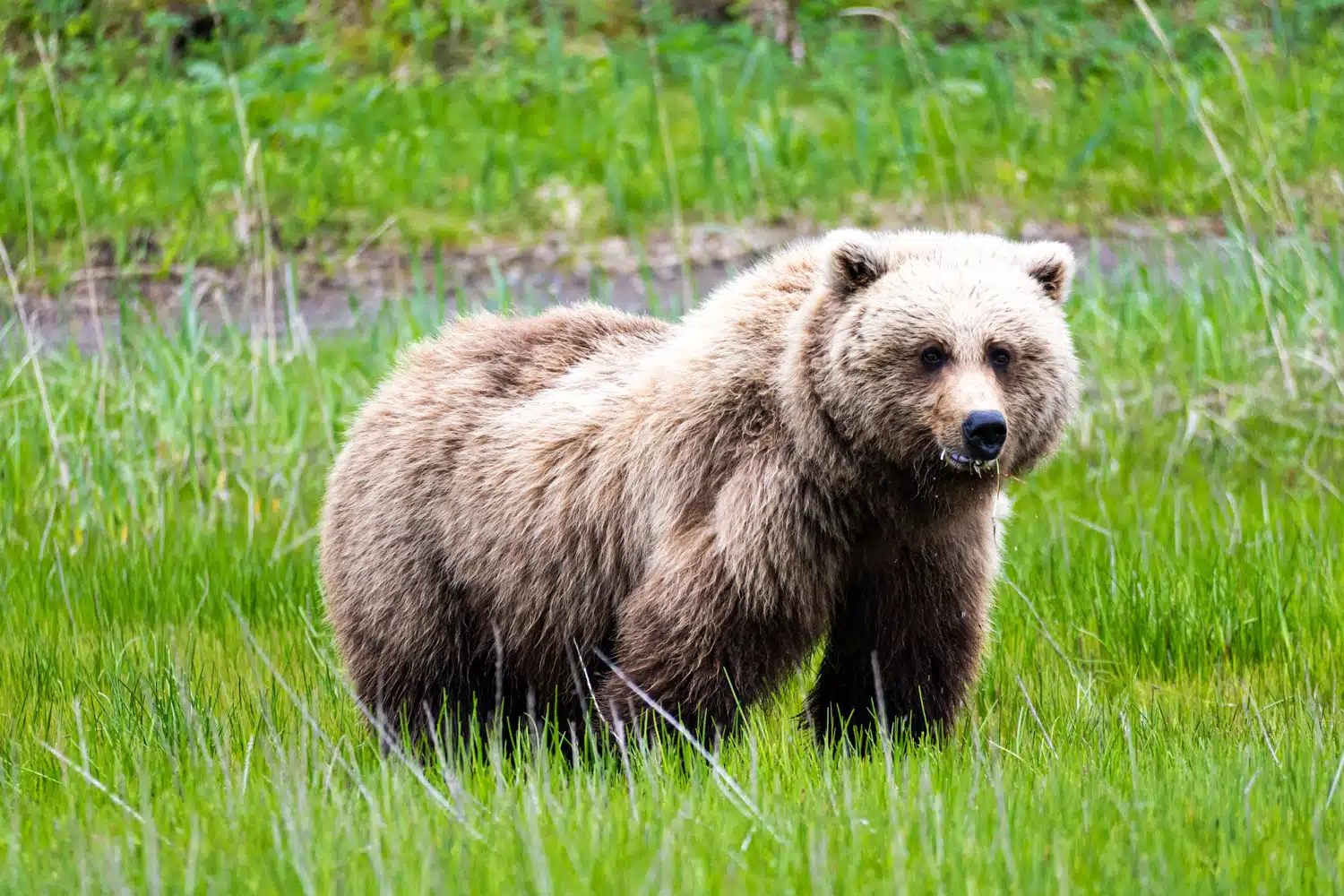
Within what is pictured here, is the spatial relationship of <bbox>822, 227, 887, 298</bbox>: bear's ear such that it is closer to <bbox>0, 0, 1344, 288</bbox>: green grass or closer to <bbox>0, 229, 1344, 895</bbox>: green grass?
<bbox>0, 229, 1344, 895</bbox>: green grass

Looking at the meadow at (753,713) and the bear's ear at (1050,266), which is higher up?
the bear's ear at (1050,266)

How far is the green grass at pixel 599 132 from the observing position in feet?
35.3

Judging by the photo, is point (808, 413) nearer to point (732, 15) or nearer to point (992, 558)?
point (992, 558)

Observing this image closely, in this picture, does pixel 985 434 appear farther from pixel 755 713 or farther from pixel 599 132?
pixel 599 132

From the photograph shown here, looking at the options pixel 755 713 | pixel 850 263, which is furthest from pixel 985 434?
pixel 755 713

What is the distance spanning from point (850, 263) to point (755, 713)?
1039mm

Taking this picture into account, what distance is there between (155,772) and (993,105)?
9657 mm

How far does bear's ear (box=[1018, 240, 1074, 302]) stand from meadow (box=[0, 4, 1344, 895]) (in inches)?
35.2

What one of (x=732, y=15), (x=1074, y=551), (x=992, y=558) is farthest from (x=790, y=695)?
(x=732, y=15)

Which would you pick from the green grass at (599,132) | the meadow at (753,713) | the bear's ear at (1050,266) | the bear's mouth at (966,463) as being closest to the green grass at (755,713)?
the meadow at (753,713)

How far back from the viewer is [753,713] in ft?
11.6

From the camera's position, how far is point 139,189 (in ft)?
36.7

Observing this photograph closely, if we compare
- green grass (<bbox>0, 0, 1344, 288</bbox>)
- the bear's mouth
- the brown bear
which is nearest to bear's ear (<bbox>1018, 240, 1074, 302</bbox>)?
the brown bear

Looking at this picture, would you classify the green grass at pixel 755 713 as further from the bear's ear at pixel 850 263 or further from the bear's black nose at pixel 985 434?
the bear's ear at pixel 850 263
